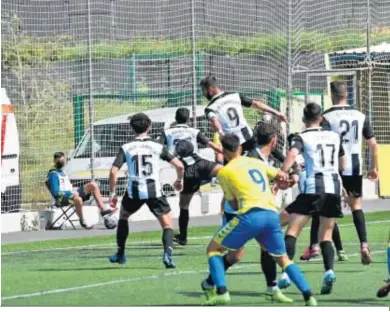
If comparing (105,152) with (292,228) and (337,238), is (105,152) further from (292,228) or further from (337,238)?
(292,228)

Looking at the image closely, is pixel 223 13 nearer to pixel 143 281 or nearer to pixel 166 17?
pixel 166 17

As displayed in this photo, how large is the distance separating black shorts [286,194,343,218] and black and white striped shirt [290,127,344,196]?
0.05m

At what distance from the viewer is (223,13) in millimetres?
28094

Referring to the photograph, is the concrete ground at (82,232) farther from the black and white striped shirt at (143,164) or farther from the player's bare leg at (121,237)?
the black and white striped shirt at (143,164)

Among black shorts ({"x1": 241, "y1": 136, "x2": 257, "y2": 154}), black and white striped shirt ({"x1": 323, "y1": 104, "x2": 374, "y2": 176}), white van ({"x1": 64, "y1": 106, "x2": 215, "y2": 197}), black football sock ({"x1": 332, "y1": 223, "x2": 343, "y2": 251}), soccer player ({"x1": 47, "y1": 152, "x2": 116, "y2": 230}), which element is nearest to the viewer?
black and white striped shirt ({"x1": 323, "y1": 104, "x2": 374, "y2": 176})

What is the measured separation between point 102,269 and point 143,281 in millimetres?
1753

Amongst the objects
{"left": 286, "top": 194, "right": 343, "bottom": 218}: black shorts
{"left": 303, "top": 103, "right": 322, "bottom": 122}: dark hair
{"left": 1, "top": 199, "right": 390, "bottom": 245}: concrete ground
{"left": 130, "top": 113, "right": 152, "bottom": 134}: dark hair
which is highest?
{"left": 303, "top": 103, "right": 322, "bottom": 122}: dark hair

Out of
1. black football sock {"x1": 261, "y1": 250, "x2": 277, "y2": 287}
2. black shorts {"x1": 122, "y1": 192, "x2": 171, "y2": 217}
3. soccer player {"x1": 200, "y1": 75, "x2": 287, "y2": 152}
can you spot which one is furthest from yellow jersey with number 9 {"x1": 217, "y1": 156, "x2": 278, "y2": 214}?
soccer player {"x1": 200, "y1": 75, "x2": 287, "y2": 152}

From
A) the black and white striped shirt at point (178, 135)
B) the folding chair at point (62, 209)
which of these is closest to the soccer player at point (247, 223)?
the black and white striped shirt at point (178, 135)

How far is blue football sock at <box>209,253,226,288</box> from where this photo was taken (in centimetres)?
1203

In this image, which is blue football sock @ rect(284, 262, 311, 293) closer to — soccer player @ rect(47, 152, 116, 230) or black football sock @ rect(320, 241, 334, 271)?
black football sock @ rect(320, 241, 334, 271)

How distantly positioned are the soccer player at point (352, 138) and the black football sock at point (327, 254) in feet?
6.19

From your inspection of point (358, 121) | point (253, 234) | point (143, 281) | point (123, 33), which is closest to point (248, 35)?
point (123, 33)

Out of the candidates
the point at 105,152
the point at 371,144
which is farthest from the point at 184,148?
the point at 105,152
